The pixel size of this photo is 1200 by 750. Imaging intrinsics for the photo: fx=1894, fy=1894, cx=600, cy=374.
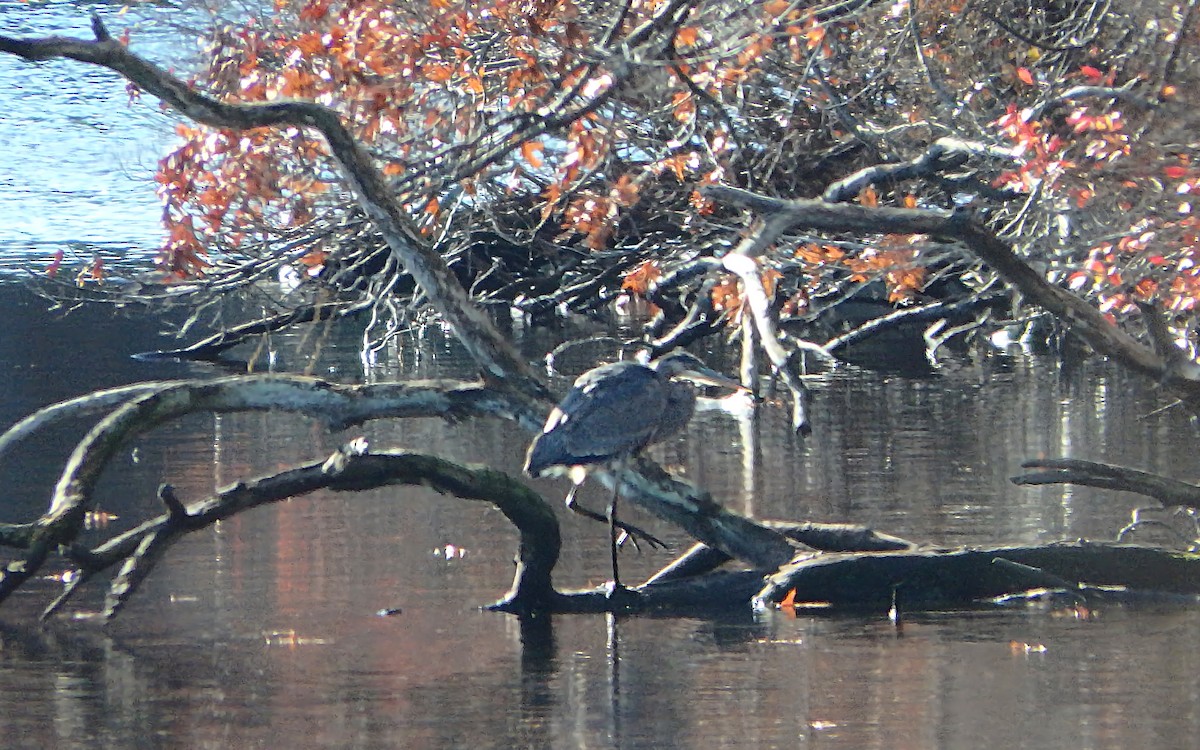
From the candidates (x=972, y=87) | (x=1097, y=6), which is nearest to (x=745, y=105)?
(x=972, y=87)

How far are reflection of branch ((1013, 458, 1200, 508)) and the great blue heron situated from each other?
57.2 inches

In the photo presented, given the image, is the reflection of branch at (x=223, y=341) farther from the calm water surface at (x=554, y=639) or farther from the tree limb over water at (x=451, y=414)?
the tree limb over water at (x=451, y=414)

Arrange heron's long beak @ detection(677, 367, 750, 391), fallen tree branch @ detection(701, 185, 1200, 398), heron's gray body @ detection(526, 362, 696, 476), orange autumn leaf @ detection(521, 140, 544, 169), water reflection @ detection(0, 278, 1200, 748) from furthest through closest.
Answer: orange autumn leaf @ detection(521, 140, 544, 169) < heron's long beak @ detection(677, 367, 750, 391) < heron's gray body @ detection(526, 362, 696, 476) < water reflection @ detection(0, 278, 1200, 748) < fallen tree branch @ detection(701, 185, 1200, 398)

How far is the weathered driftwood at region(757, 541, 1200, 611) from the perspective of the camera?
27.8 feet

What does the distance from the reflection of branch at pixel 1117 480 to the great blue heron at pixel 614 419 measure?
145 cm

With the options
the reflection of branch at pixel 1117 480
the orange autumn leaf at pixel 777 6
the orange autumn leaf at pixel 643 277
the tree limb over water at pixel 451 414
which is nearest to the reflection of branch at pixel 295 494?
the tree limb over water at pixel 451 414

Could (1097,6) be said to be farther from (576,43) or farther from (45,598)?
(45,598)

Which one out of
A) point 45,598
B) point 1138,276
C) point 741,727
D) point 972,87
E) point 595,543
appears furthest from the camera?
point 972,87

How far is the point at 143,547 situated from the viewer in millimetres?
7926

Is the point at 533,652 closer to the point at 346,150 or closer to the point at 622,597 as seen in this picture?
the point at 622,597

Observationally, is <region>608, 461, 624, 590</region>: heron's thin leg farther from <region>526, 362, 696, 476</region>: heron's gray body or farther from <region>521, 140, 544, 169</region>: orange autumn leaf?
<region>521, 140, 544, 169</region>: orange autumn leaf

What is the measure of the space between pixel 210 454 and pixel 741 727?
8.76 metres

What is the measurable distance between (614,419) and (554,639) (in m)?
1.11

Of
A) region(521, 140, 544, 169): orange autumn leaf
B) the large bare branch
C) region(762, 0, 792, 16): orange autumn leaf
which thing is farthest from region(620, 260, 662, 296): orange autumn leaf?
the large bare branch
